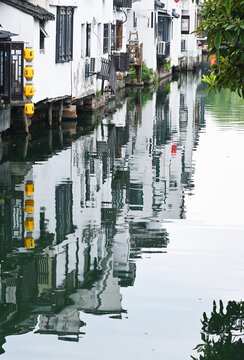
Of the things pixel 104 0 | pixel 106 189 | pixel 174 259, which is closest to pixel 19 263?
pixel 174 259

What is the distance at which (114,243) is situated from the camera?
1533 centimetres

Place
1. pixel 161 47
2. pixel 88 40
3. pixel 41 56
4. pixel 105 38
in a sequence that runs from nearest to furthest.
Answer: pixel 41 56 < pixel 88 40 < pixel 105 38 < pixel 161 47

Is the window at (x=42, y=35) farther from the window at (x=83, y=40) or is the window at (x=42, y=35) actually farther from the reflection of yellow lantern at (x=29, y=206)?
the reflection of yellow lantern at (x=29, y=206)

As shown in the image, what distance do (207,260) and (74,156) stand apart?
11543 millimetres

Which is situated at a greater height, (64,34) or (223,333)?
(64,34)

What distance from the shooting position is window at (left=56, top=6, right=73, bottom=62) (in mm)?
32484

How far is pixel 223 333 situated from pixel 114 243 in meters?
4.70

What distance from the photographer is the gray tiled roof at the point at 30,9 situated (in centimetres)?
2842

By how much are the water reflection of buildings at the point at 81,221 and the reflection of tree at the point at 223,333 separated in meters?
1.16

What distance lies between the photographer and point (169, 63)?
7319 centimetres

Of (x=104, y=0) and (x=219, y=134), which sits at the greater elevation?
(x=104, y=0)

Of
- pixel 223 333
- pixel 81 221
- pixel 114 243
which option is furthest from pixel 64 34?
pixel 223 333

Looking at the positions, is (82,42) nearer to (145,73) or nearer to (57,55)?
(57,55)

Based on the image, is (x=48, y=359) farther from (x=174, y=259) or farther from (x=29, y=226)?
(x=29, y=226)
